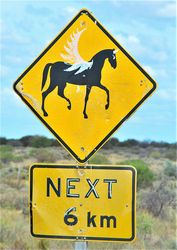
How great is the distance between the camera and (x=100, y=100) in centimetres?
433

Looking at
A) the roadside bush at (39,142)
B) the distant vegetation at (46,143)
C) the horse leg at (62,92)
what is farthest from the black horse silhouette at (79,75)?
the roadside bush at (39,142)

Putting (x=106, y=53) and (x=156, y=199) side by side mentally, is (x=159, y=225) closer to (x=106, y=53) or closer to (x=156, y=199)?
(x=156, y=199)

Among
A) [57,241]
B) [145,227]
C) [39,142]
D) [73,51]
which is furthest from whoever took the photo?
[39,142]

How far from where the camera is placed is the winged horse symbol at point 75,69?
4.38m

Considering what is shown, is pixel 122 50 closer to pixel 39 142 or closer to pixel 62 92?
pixel 62 92

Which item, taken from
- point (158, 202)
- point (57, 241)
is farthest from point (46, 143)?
point (57, 241)

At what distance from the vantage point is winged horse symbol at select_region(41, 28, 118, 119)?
14.4 ft

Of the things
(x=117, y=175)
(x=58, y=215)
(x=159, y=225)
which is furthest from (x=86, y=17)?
(x=159, y=225)

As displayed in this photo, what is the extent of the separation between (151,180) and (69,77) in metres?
16.7

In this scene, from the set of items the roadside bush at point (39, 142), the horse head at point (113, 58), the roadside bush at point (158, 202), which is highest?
the roadside bush at point (39, 142)

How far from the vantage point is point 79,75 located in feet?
14.5

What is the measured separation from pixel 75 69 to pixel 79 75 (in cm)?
6

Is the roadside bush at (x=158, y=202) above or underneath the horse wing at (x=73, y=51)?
underneath

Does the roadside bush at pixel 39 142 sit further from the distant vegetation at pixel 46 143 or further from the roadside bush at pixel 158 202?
the roadside bush at pixel 158 202
